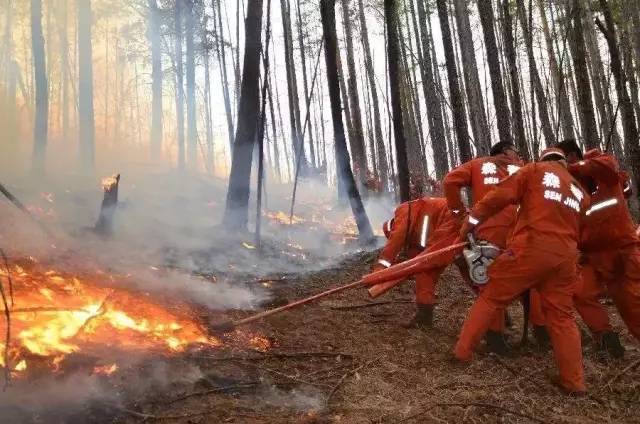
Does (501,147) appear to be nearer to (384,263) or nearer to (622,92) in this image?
(384,263)

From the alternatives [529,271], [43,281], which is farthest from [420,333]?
[43,281]

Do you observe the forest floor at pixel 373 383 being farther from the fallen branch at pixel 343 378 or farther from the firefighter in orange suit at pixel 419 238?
the firefighter in orange suit at pixel 419 238

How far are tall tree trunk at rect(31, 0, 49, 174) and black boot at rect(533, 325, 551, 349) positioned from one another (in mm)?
13884

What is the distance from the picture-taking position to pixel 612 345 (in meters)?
4.65

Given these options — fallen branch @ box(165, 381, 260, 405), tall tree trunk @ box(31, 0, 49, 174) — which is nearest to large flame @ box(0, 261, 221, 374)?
fallen branch @ box(165, 381, 260, 405)

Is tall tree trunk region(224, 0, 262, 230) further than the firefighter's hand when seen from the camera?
Yes

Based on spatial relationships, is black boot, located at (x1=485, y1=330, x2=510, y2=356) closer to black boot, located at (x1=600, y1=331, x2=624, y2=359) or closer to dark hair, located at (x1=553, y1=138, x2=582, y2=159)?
black boot, located at (x1=600, y1=331, x2=624, y2=359)

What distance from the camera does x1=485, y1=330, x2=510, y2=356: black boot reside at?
4723 mm

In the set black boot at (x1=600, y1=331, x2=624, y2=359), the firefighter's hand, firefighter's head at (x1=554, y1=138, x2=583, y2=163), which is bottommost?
black boot at (x1=600, y1=331, x2=624, y2=359)

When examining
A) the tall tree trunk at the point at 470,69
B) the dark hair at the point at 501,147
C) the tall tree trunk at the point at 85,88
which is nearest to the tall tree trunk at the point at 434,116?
the tall tree trunk at the point at 470,69

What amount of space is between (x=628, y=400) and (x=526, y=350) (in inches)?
51.5

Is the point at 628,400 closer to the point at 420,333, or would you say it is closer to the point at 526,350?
the point at 526,350

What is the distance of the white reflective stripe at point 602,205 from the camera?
182 inches

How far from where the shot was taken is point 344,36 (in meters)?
21.5
